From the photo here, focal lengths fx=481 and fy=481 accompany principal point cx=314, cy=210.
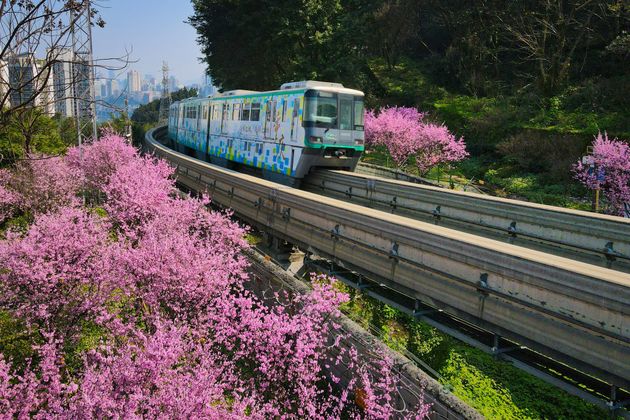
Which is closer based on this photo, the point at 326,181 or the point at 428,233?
the point at 428,233

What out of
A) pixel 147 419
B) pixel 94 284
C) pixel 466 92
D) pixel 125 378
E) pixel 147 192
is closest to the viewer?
pixel 147 419

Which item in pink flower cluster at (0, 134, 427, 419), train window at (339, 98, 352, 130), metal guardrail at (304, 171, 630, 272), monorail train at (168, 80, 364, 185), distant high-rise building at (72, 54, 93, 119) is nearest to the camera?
distant high-rise building at (72, 54, 93, 119)

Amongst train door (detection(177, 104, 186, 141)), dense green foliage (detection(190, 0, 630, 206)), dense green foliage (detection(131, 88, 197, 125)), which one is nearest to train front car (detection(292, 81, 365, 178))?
dense green foliage (detection(190, 0, 630, 206))

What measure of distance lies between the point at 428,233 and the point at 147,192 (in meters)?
7.87

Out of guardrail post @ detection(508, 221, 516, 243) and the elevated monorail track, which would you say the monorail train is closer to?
the elevated monorail track

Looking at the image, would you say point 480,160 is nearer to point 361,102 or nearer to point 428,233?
point 361,102

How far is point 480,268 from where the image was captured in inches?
274

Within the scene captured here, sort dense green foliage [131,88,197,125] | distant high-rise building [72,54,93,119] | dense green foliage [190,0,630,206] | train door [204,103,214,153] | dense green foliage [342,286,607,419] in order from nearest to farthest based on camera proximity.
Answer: distant high-rise building [72,54,93,119]
dense green foliage [342,286,607,419]
train door [204,103,214,153]
dense green foliage [190,0,630,206]
dense green foliage [131,88,197,125]

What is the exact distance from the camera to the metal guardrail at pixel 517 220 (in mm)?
8336

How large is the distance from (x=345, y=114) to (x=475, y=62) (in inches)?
978

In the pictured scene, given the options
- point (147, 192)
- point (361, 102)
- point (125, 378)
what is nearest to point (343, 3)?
point (361, 102)

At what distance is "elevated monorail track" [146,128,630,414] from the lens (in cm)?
559

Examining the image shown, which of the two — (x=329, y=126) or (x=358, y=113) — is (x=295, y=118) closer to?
(x=329, y=126)

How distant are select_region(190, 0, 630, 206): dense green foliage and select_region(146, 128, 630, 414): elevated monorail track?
14.0 meters
